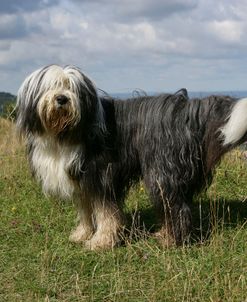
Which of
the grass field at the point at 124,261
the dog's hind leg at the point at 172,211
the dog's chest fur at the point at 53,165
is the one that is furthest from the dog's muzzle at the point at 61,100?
the grass field at the point at 124,261

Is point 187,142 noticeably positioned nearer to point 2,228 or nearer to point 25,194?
point 2,228

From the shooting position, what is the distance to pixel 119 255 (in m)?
4.26

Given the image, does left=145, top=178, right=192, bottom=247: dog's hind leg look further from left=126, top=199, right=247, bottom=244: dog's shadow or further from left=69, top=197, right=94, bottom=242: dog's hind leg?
Answer: left=69, top=197, right=94, bottom=242: dog's hind leg

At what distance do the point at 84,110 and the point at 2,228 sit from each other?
1.55 m

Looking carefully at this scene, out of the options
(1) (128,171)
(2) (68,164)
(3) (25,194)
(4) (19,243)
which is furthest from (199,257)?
(3) (25,194)

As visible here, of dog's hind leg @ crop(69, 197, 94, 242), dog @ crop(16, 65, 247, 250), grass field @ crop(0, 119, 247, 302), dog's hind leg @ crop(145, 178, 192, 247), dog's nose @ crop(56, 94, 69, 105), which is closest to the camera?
grass field @ crop(0, 119, 247, 302)

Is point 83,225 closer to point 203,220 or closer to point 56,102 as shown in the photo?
point 203,220

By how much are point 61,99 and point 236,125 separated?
4.06ft

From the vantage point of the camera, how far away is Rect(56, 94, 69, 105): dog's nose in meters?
3.97

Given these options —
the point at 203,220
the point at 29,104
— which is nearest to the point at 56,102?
the point at 29,104

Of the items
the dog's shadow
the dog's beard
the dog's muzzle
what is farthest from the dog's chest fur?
the dog's shadow

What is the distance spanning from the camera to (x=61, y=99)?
13.0ft

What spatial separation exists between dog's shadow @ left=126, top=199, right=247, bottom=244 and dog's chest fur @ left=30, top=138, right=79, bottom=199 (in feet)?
1.92

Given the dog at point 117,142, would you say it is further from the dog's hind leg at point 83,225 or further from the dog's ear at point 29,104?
the dog's hind leg at point 83,225
